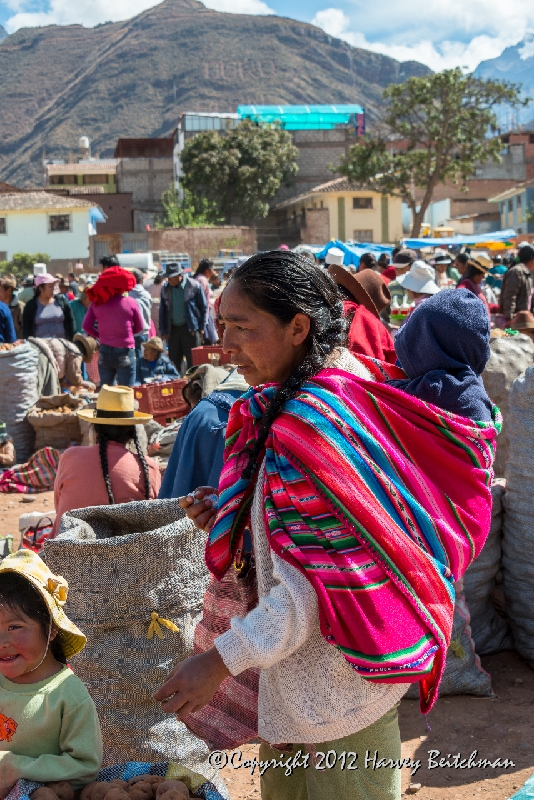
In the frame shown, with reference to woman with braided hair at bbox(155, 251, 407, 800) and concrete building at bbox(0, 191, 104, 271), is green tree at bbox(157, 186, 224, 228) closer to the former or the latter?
concrete building at bbox(0, 191, 104, 271)

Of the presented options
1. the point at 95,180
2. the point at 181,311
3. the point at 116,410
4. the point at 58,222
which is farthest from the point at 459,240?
the point at 95,180

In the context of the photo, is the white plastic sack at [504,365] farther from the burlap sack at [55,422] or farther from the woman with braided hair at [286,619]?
the burlap sack at [55,422]

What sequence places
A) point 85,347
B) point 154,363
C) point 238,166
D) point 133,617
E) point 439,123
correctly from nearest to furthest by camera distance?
point 133,617, point 154,363, point 85,347, point 439,123, point 238,166

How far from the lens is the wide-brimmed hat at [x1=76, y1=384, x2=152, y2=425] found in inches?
154

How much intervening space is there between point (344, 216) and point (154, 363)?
4048 cm

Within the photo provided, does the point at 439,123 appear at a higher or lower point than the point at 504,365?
higher

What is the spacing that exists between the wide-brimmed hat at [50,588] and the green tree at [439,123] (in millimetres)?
36154

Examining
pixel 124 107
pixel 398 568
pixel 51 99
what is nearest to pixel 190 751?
pixel 398 568

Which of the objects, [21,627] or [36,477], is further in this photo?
[36,477]

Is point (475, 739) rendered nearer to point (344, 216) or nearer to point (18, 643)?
point (18, 643)

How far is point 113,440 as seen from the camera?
12.8 feet

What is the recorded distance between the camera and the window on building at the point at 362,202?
48.7 m

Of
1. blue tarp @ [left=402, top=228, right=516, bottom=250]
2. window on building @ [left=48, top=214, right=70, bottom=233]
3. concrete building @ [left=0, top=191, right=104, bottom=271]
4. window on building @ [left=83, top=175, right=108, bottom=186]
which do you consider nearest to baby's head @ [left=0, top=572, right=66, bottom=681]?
blue tarp @ [left=402, top=228, right=516, bottom=250]

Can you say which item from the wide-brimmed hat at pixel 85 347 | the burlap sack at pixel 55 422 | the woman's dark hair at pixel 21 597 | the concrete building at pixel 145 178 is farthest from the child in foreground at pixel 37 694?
the concrete building at pixel 145 178
